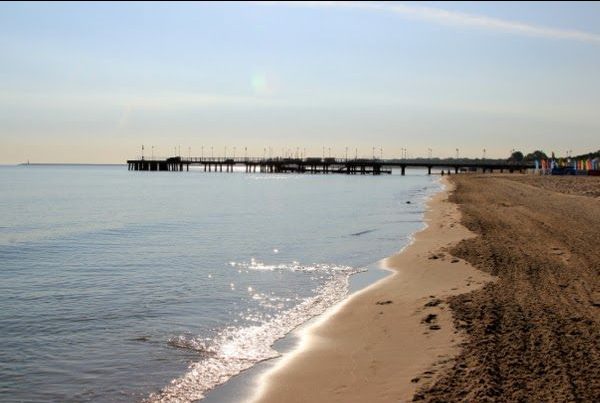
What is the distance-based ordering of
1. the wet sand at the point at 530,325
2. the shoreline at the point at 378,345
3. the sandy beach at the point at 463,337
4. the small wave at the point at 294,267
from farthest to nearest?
the small wave at the point at 294,267 < the shoreline at the point at 378,345 < the sandy beach at the point at 463,337 < the wet sand at the point at 530,325

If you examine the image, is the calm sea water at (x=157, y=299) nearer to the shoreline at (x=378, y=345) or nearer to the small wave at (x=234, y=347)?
the small wave at (x=234, y=347)

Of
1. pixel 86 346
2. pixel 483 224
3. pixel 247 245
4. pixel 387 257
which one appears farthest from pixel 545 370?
pixel 483 224

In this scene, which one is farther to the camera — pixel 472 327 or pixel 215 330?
pixel 215 330

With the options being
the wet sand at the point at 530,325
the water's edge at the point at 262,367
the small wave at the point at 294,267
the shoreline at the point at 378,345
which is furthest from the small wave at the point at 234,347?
the small wave at the point at 294,267

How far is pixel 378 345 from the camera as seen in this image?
8.65 m

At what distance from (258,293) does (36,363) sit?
5.62 meters

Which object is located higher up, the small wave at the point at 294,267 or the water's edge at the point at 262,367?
the water's edge at the point at 262,367

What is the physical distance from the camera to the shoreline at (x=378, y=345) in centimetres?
684

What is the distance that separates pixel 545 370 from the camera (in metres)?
6.55

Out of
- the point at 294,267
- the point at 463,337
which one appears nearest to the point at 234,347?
the point at 463,337

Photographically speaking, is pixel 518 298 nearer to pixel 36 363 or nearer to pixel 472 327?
pixel 472 327

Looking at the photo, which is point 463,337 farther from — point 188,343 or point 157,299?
point 157,299

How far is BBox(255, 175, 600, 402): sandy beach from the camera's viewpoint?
641cm

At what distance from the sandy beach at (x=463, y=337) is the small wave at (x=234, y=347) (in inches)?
19.2
